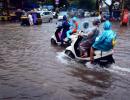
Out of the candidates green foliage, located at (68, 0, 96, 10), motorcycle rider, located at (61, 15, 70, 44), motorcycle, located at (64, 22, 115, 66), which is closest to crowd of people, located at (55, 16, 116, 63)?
motorcycle, located at (64, 22, 115, 66)

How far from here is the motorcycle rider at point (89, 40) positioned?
11404 millimetres

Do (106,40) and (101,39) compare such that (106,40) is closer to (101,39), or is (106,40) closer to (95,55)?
(101,39)

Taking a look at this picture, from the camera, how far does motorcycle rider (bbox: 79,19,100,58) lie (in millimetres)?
11404

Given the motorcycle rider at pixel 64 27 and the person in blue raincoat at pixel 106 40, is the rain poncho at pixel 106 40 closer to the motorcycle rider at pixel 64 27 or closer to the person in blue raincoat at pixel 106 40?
the person in blue raincoat at pixel 106 40

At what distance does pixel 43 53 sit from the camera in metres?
14.4

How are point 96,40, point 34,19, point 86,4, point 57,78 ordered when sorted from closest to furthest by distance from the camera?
1. point 57,78
2. point 96,40
3. point 34,19
4. point 86,4

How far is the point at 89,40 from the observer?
11.6m

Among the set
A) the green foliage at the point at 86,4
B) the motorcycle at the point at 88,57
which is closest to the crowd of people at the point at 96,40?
the motorcycle at the point at 88,57

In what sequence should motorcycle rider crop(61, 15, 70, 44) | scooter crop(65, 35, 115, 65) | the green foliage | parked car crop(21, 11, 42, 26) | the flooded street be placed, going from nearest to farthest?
1. the flooded street
2. scooter crop(65, 35, 115, 65)
3. motorcycle rider crop(61, 15, 70, 44)
4. parked car crop(21, 11, 42, 26)
5. the green foliage

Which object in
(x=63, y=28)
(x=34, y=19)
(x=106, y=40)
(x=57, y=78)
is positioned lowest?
(x=34, y=19)

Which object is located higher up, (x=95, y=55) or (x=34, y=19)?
(x=95, y=55)

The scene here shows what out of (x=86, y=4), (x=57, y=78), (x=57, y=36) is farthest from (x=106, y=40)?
(x=86, y=4)

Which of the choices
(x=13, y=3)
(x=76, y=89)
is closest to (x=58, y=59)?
(x=76, y=89)

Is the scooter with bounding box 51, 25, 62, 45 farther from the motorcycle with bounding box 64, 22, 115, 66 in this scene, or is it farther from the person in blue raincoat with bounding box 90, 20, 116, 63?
the person in blue raincoat with bounding box 90, 20, 116, 63
